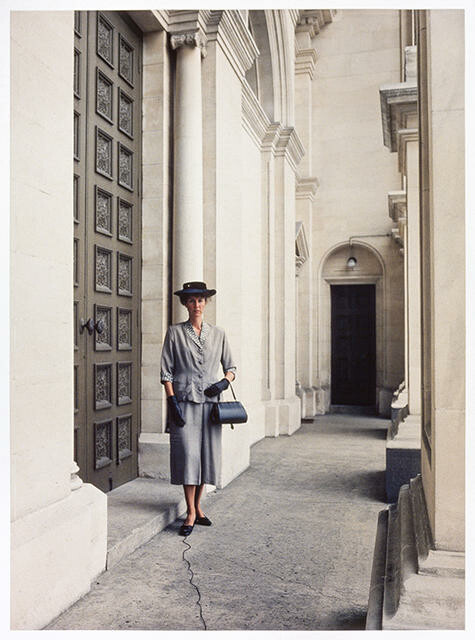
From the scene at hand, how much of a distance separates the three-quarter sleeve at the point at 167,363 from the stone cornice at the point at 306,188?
416 inches

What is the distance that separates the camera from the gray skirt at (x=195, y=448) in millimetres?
5102

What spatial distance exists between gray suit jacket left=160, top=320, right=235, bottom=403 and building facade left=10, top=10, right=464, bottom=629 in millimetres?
722

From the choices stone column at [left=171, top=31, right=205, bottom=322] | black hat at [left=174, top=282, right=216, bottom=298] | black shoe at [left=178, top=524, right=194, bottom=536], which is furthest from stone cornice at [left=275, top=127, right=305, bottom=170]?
black shoe at [left=178, top=524, right=194, bottom=536]

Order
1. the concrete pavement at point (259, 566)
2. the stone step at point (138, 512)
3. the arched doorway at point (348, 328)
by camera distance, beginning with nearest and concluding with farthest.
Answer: the concrete pavement at point (259, 566), the stone step at point (138, 512), the arched doorway at point (348, 328)

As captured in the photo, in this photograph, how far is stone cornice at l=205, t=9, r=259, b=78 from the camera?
6824 millimetres

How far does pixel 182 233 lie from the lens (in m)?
6.50

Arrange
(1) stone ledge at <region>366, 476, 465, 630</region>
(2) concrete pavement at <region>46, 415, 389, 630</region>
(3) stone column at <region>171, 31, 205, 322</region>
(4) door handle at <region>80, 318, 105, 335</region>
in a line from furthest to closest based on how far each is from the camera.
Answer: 1. (3) stone column at <region>171, 31, 205, 322</region>
2. (4) door handle at <region>80, 318, 105, 335</region>
3. (2) concrete pavement at <region>46, 415, 389, 630</region>
4. (1) stone ledge at <region>366, 476, 465, 630</region>

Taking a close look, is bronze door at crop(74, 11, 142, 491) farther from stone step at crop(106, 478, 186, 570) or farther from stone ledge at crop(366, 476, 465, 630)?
stone ledge at crop(366, 476, 465, 630)

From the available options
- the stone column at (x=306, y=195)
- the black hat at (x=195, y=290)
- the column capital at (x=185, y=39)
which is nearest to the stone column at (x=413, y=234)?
the column capital at (x=185, y=39)

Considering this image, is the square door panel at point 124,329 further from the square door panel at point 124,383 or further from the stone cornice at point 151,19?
the stone cornice at point 151,19

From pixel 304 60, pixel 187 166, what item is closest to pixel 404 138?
pixel 187 166
